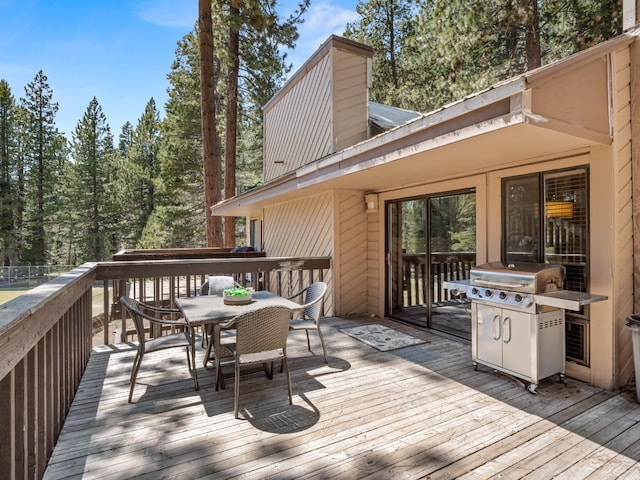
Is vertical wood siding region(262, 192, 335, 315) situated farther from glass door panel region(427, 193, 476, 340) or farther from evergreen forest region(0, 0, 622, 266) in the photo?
evergreen forest region(0, 0, 622, 266)

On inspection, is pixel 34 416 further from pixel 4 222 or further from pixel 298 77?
pixel 4 222

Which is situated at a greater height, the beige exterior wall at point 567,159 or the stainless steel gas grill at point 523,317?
the beige exterior wall at point 567,159

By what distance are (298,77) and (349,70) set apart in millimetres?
1670

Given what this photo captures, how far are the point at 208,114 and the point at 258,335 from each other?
8921mm

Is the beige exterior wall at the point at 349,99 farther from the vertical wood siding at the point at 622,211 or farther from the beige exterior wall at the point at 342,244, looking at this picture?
the vertical wood siding at the point at 622,211

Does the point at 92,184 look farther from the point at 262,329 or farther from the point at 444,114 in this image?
the point at 444,114

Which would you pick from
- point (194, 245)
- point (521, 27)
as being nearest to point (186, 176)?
point (194, 245)

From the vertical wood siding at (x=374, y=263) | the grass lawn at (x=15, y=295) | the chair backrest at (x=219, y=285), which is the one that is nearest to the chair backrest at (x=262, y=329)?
the chair backrest at (x=219, y=285)

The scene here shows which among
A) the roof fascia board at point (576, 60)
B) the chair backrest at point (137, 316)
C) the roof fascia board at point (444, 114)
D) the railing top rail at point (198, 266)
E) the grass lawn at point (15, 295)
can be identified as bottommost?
the grass lawn at point (15, 295)

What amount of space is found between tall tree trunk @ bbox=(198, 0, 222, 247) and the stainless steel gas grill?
869 centimetres

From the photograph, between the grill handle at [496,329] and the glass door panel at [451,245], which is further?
the glass door panel at [451,245]

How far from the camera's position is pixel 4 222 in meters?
23.4

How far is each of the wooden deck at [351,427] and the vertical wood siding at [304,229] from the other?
271cm

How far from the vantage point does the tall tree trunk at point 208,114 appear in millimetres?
9578
